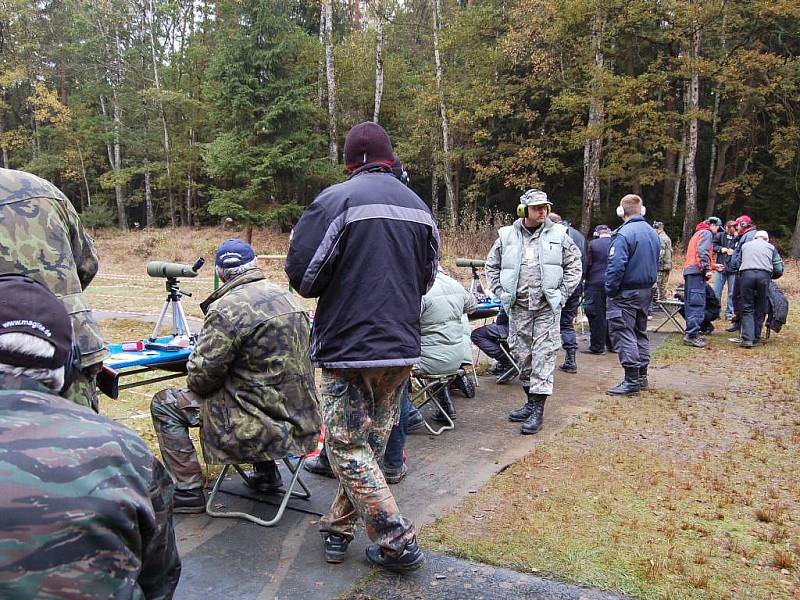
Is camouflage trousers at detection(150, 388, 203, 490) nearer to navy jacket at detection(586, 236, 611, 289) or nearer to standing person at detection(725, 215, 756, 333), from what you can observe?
navy jacket at detection(586, 236, 611, 289)

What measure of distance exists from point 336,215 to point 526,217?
297 centimetres

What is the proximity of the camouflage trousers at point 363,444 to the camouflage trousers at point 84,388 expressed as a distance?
3.21 feet

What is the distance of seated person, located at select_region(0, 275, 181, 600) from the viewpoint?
3.75 ft

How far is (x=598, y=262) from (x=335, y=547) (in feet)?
21.0

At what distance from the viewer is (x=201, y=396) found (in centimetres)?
330

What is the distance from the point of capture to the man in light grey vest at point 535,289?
5.15 metres

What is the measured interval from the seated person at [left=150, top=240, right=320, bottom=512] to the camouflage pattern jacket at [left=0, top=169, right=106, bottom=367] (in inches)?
25.6

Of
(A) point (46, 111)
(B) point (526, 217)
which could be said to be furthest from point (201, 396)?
(A) point (46, 111)

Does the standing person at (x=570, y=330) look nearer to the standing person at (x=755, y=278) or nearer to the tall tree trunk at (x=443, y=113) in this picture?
the standing person at (x=755, y=278)

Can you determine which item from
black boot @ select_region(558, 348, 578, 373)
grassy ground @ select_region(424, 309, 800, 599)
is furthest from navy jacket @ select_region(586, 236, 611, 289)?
grassy ground @ select_region(424, 309, 800, 599)

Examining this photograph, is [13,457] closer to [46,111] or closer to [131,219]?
[46,111]

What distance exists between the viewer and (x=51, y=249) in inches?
97.1

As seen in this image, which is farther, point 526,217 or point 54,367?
point 526,217

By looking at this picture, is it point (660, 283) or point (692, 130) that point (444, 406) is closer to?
point (660, 283)
